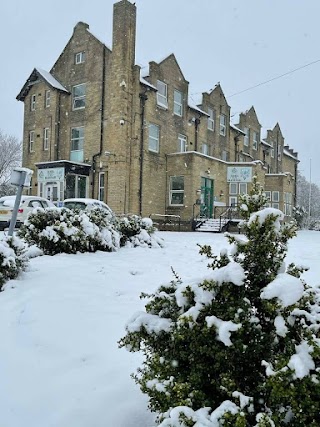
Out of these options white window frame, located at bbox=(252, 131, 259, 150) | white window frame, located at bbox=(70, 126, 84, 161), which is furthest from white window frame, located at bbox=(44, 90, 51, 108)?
white window frame, located at bbox=(252, 131, 259, 150)

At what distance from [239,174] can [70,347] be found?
2583cm

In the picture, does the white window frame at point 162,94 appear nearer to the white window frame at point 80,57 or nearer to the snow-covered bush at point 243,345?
the white window frame at point 80,57

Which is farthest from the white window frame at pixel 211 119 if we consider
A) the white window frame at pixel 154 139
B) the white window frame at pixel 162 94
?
the white window frame at pixel 154 139

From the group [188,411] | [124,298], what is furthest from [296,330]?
[124,298]

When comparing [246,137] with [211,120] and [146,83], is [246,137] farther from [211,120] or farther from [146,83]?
[146,83]

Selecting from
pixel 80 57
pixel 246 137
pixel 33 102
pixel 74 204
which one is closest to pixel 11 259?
pixel 74 204

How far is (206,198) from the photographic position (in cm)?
2739

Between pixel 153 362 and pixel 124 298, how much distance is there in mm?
2992

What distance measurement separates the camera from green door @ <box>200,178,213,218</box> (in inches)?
1051

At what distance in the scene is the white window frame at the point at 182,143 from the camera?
28125 millimetres

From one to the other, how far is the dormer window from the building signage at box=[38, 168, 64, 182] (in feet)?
24.5

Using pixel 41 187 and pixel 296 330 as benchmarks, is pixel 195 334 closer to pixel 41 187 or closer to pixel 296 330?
pixel 296 330

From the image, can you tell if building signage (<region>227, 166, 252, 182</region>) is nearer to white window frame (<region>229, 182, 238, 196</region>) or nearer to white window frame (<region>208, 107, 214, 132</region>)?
white window frame (<region>229, 182, 238, 196</region>)

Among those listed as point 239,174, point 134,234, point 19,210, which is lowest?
point 134,234
